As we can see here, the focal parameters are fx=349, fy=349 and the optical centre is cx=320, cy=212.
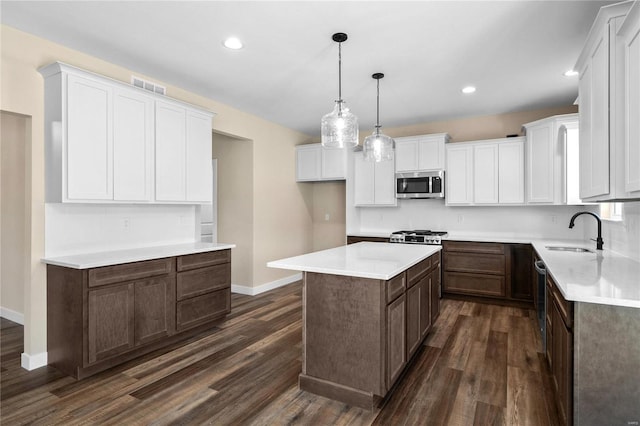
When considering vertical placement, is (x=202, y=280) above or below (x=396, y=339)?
above

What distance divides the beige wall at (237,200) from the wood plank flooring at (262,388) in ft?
5.83

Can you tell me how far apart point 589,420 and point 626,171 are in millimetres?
1242

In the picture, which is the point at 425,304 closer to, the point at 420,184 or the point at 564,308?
the point at 564,308

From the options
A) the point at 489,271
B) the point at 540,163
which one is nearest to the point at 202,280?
the point at 489,271

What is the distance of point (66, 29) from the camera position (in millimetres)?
2699

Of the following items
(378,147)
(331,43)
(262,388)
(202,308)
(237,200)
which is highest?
(331,43)

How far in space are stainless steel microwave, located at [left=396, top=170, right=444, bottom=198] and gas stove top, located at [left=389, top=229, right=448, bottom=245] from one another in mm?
559

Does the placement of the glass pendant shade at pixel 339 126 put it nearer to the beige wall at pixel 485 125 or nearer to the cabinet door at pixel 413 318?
the cabinet door at pixel 413 318

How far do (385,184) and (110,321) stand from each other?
4.12 meters

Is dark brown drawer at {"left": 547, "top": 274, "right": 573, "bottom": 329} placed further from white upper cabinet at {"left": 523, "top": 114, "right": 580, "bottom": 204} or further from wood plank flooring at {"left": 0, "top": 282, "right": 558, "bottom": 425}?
white upper cabinet at {"left": 523, "top": 114, "right": 580, "bottom": 204}

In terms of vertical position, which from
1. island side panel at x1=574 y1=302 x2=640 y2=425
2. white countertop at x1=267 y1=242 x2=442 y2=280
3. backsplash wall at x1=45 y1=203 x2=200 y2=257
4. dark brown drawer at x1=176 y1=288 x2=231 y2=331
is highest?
backsplash wall at x1=45 y1=203 x2=200 y2=257

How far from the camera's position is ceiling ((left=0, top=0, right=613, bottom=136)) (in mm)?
2422

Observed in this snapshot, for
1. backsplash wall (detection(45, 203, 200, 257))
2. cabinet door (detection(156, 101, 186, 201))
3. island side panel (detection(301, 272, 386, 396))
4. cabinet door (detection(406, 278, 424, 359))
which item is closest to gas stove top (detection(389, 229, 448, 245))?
cabinet door (detection(406, 278, 424, 359))

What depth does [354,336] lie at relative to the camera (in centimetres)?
228
